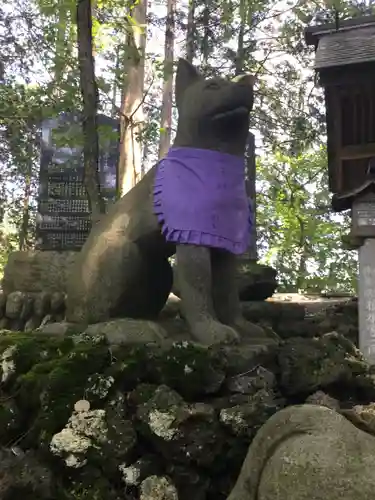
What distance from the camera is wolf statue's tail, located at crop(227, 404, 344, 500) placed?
1507 mm

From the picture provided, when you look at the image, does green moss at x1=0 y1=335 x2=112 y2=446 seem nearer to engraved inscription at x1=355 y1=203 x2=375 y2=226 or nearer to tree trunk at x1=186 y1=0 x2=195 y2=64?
engraved inscription at x1=355 y1=203 x2=375 y2=226

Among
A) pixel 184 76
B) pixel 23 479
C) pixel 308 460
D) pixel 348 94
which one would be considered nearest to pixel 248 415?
pixel 308 460

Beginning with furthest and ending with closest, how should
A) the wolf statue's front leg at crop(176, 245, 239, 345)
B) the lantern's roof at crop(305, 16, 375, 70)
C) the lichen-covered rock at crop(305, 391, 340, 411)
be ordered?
the lantern's roof at crop(305, 16, 375, 70) < the wolf statue's front leg at crop(176, 245, 239, 345) < the lichen-covered rock at crop(305, 391, 340, 411)

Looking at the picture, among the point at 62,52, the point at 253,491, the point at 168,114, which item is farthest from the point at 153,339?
the point at 168,114

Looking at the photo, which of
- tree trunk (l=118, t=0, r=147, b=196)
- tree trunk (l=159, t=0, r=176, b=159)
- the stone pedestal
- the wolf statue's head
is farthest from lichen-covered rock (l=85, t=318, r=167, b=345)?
tree trunk (l=159, t=0, r=176, b=159)

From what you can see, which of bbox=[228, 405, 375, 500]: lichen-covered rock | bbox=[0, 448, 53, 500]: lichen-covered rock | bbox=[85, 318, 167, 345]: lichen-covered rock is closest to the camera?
bbox=[228, 405, 375, 500]: lichen-covered rock

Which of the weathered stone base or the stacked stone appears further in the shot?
the stacked stone

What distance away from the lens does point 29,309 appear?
15.2 ft

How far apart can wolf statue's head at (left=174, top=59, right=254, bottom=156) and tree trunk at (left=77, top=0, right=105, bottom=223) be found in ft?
4.38

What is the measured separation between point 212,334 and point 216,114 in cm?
108

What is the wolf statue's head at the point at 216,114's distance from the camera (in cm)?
270

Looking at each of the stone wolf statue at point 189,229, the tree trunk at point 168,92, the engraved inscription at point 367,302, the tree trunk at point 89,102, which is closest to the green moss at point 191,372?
the stone wolf statue at point 189,229

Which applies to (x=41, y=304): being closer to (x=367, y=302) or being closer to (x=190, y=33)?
(x=367, y=302)

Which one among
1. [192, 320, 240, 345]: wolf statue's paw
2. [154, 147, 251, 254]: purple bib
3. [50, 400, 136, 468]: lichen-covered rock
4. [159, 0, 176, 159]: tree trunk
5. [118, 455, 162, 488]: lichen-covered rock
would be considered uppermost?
[159, 0, 176, 159]: tree trunk
